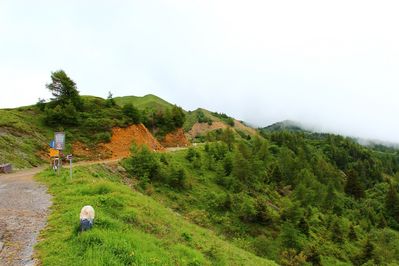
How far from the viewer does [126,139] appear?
5647 cm

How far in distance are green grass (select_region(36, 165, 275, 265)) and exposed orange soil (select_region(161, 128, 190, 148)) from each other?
2063 inches

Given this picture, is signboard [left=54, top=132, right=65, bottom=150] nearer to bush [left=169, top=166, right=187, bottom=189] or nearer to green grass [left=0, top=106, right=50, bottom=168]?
green grass [left=0, top=106, right=50, bottom=168]

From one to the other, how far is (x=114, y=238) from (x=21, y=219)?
580 centimetres

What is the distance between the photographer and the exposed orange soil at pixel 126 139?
52.2 metres

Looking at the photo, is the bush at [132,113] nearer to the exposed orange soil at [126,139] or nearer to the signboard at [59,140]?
the exposed orange soil at [126,139]

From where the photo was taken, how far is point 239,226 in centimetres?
3903

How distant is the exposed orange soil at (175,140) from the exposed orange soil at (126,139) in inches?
359

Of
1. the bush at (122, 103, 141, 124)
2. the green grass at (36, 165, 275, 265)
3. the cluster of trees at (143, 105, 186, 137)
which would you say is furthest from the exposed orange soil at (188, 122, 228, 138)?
the green grass at (36, 165, 275, 265)

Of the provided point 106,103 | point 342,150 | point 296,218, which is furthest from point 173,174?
point 342,150

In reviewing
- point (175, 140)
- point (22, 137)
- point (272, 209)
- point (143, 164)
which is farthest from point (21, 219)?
point (175, 140)

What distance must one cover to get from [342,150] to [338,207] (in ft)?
369

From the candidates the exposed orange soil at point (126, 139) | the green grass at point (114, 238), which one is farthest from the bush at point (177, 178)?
the green grass at point (114, 238)

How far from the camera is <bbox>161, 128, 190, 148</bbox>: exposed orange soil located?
7360 cm

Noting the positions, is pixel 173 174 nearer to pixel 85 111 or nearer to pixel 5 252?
pixel 85 111
